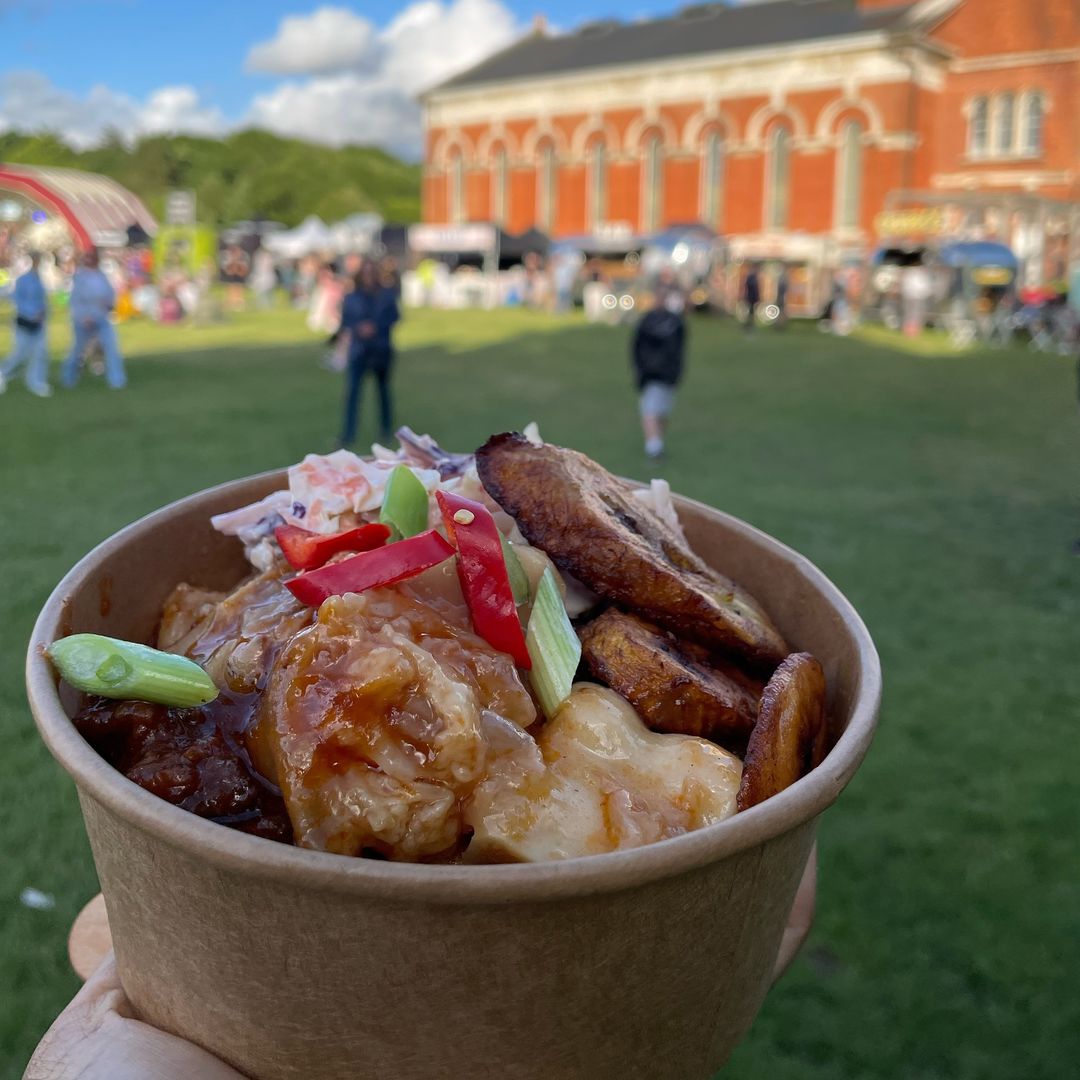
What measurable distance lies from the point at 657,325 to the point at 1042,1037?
798cm

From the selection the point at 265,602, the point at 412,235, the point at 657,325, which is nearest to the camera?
the point at 265,602

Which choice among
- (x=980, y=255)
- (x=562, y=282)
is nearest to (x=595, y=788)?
(x=980, y=255)

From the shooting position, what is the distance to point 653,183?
43469 mm

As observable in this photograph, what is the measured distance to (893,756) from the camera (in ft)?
13.7

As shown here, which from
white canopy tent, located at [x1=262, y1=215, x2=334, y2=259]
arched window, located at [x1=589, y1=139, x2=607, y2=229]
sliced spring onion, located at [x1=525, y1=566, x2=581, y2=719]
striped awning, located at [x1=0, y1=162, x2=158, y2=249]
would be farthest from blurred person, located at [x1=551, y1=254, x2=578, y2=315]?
sliced spring onion, located at [x1=525, y1=566, x2=581, y2=719]

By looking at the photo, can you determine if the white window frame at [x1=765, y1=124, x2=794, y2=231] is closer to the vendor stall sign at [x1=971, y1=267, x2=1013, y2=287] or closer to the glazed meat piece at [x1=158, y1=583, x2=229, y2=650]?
the vendor stall sign at [x1=971, y1=267, x2=1013, y2=287]

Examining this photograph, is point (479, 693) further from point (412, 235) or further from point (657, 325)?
point (412, 235)

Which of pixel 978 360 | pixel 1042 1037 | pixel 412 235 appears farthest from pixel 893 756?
pixel 412 235

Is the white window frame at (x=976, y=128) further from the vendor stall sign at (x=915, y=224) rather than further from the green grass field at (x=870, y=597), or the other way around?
the green grass field at (x=870, y=597)

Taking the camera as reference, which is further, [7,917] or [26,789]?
[26,789]

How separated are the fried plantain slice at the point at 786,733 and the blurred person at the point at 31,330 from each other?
13765 millimetres

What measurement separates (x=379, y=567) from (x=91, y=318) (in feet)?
46.7

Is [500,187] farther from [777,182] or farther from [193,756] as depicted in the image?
[193,756]

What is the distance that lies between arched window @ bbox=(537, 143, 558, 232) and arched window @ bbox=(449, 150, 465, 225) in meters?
4.37
